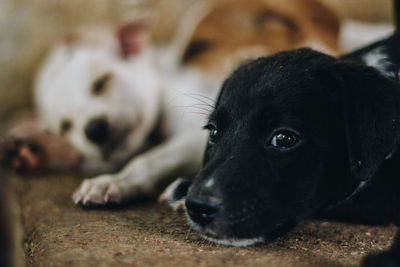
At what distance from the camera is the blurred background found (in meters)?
4.84

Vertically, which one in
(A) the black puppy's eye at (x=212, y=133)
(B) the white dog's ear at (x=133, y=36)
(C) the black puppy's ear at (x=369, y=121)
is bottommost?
(A) the black puppy's eye at (x=212, y=133)

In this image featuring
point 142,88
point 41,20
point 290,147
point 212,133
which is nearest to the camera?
point 290,147

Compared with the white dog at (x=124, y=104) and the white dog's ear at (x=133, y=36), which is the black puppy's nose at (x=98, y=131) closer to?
the white dog at (x=124, y=104)

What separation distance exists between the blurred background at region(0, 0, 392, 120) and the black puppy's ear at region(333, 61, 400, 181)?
11.3 ft

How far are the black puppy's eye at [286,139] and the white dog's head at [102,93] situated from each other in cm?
161

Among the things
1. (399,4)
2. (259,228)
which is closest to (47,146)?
(259,228)

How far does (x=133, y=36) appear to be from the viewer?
12.8ft

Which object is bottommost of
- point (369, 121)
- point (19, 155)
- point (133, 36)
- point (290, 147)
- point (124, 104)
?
point (19, 155)

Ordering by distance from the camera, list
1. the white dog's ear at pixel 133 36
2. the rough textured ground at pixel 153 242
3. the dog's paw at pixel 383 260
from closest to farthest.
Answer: the dog's paw at pixel 383 260
the rough textured ground at pixel 153 242
the white dog's ear at pixel 133 36

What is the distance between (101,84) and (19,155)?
79cm

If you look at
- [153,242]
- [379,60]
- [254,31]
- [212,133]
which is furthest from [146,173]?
[254,31]

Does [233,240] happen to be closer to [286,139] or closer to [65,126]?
[286,139]

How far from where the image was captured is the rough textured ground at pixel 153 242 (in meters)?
1.54

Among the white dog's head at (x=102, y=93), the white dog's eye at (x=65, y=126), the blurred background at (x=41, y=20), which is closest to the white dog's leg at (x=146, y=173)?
the white dog's head at (x=102, y=93)
